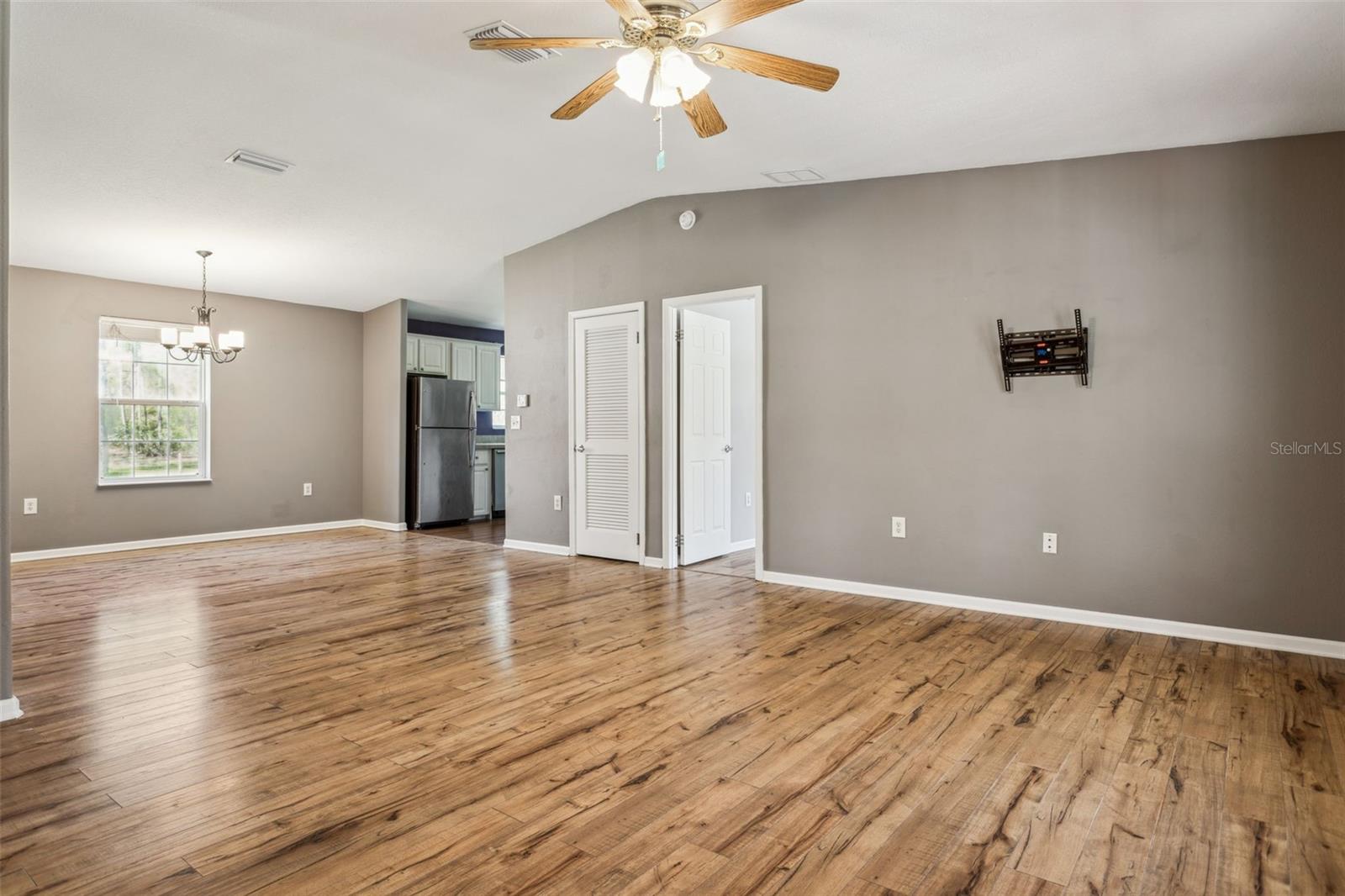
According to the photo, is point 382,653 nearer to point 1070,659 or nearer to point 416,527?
point 1070,659

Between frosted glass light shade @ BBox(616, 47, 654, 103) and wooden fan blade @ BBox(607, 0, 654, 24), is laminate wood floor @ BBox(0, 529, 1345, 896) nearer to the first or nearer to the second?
frosted glass light shade @ BBox(616, 47, 654, 103)

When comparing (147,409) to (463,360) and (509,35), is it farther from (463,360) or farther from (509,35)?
(509,35)

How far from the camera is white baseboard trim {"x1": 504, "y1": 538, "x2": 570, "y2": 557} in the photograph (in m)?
6.22

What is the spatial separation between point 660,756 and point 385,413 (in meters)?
6.70

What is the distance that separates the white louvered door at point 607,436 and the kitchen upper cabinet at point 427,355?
3.01 m

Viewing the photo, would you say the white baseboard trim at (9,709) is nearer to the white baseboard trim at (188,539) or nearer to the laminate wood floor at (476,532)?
the laminate wood floor at (476,532)

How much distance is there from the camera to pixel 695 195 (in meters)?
5.39

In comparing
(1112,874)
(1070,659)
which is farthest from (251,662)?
(1070,659)

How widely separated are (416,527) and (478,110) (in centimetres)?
530

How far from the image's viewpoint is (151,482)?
6.75 m

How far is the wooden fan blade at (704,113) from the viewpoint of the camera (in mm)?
2848

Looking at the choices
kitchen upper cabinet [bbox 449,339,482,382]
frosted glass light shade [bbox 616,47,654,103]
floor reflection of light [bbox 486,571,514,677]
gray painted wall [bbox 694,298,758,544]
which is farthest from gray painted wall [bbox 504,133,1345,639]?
kitchen upper cabinet [bbox 449,339,482,382]

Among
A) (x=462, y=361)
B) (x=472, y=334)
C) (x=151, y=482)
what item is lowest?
(x=151, y=482)

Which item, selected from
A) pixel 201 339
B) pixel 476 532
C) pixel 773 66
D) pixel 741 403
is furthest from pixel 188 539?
pixel 773 66
